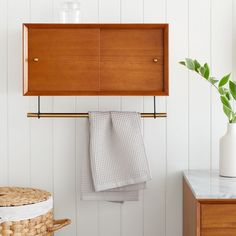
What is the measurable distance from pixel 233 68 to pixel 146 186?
0.75 m

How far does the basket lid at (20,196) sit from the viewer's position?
2.04 meters

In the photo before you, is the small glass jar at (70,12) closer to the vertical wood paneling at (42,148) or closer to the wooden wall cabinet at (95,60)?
the wooden wall cabinet at (95,60)

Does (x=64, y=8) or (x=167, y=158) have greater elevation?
(x=64, y=8)

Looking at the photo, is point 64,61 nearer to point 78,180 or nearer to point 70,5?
point 70,5

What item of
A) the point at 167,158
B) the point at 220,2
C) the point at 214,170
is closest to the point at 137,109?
the point at 167,158

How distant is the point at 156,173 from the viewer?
96.2 inches

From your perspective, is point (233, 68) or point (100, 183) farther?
point (233, 68)

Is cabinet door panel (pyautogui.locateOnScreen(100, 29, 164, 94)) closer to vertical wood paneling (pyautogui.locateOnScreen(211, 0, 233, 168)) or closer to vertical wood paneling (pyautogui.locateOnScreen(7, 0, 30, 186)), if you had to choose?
vertical wood paneling (pyautogui.locateOnScreen(211, 0, 233, 168))

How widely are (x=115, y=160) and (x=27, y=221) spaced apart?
0.52m

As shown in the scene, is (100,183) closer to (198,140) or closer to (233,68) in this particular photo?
(198,140)

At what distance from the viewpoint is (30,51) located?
2.26 m

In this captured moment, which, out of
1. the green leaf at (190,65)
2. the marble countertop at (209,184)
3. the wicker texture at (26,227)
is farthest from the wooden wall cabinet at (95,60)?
the wicker texture at (26,227)

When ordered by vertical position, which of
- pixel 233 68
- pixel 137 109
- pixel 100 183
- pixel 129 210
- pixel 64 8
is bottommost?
pixel 129 210

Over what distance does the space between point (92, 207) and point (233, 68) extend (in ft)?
3.35
